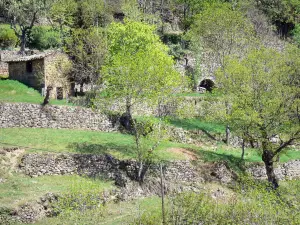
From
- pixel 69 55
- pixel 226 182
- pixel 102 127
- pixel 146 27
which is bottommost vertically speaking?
pixel 226 182

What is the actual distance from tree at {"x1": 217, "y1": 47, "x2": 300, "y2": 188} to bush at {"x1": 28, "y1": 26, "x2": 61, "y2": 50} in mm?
34862

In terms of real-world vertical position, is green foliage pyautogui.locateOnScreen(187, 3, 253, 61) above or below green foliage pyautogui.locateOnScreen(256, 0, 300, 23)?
below

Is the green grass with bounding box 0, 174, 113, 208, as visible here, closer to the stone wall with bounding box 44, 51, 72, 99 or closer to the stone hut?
the stone hut

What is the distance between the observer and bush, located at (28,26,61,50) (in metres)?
68.6

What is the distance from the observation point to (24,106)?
143 feet

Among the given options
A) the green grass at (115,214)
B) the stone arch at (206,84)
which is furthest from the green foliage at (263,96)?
the stone arch at (206,84)

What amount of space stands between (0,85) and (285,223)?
3722 cm

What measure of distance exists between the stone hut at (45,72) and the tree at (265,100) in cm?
1968

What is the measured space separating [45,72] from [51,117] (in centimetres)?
881

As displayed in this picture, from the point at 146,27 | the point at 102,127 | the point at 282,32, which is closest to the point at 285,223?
the point at 102,127

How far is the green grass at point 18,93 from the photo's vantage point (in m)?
46.9

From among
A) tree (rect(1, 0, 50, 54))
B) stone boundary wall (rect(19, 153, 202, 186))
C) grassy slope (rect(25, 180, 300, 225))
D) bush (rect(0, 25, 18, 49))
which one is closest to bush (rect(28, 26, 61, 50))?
tree (rect(1, 0, 50, 54))

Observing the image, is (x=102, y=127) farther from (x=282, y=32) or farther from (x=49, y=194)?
(x=282, y=32)

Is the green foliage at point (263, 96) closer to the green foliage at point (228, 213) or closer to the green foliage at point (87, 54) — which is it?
the green foliage at point (228, 213)
